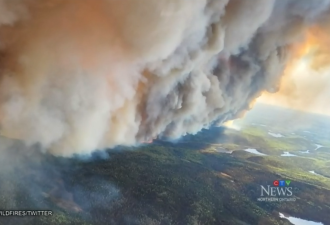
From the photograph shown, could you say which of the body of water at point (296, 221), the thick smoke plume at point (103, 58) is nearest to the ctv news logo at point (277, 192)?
the body of water at point (296, 221)

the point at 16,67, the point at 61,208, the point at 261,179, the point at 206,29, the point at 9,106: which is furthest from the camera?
the point at 206,29

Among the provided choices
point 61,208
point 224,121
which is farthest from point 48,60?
point 224,121

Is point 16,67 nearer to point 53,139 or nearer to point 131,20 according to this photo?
point 53,139

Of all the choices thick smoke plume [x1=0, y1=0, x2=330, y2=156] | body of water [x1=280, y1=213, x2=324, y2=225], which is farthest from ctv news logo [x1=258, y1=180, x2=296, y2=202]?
thick smoke plume [x1=0, y1=0, x2=330, y2=156]

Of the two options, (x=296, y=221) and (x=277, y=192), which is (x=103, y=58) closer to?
(x=277, y=192)

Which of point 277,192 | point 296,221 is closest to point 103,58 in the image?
point 277,192

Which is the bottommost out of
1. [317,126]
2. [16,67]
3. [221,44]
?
[317,126]
